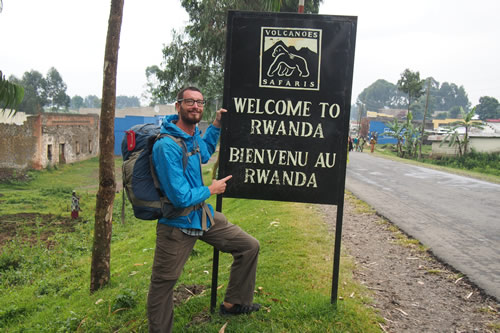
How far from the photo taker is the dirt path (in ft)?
11.6

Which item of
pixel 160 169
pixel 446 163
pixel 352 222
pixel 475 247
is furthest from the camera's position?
pixel 446 163

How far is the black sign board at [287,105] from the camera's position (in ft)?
11.2

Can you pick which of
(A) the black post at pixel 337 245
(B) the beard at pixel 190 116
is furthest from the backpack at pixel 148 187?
(A) the black post at pixel 337 245

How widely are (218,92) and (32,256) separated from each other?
7915 millimetres

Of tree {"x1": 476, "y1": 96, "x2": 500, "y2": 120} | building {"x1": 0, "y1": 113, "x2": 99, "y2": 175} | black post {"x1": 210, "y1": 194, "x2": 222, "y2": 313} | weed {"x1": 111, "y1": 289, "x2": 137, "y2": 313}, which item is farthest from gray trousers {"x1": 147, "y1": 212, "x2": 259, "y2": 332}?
tree {"x1": 476, "y1": 96, "x2": 500, "y2": 120}

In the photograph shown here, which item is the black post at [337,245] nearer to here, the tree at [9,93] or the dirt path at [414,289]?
the dirt path at [414,289]

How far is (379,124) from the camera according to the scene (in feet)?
192

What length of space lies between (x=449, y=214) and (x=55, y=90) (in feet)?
257

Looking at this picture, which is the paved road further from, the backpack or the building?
the building

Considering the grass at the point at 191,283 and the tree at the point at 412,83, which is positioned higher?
the tree at the point at 412,83

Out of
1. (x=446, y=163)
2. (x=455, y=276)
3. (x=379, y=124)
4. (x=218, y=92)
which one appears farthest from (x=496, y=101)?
(x=455, y=276)

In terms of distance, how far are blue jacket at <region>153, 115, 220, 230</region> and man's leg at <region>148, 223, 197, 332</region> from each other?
0.33ft

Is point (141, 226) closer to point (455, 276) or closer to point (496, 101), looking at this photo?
point (455, 276)

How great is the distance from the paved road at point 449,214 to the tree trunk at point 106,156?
175 inches
